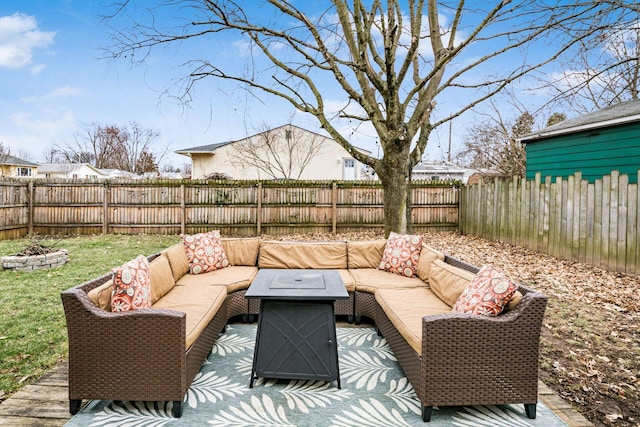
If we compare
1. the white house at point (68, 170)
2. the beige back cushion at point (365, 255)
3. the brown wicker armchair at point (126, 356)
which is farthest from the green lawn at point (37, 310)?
the white house at point (68, 170)

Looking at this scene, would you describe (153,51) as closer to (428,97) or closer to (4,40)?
(428,97)

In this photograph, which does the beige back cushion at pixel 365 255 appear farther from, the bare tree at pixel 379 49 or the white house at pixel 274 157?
the white house at pixel 274 157

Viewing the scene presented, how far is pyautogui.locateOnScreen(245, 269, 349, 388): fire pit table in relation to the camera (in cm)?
279

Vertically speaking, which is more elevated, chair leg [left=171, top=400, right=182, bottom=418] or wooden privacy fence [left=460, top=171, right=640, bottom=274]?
wooden privacy fence [left=460, top=171, right=640, bottom=274]

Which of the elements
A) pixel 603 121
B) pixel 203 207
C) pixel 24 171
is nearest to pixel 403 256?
pixel 603 121

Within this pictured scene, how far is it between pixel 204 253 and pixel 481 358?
10.8ft

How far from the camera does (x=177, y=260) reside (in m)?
4.15

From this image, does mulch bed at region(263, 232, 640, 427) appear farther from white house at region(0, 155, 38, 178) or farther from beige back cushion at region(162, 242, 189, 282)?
white house at region(0, 155, 38, 178)

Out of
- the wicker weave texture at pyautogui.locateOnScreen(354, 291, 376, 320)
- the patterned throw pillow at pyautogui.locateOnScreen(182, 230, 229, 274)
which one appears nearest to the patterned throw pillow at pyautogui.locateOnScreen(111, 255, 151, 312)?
the patterned throw pillow at pyautogui.locateOnScreen(182, 230, 229, 274)

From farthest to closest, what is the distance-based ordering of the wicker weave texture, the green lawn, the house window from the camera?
the house window → the wicker weave texture → the green lawn

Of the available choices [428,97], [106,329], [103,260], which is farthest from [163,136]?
[106,329]

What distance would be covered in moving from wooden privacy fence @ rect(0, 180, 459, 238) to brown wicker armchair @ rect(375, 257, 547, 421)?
8593mm

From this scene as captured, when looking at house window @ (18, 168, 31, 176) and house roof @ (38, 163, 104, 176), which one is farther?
house roof @ (38, 163, 104, 176)

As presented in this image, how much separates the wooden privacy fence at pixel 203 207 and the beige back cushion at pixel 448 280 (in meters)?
7.17
